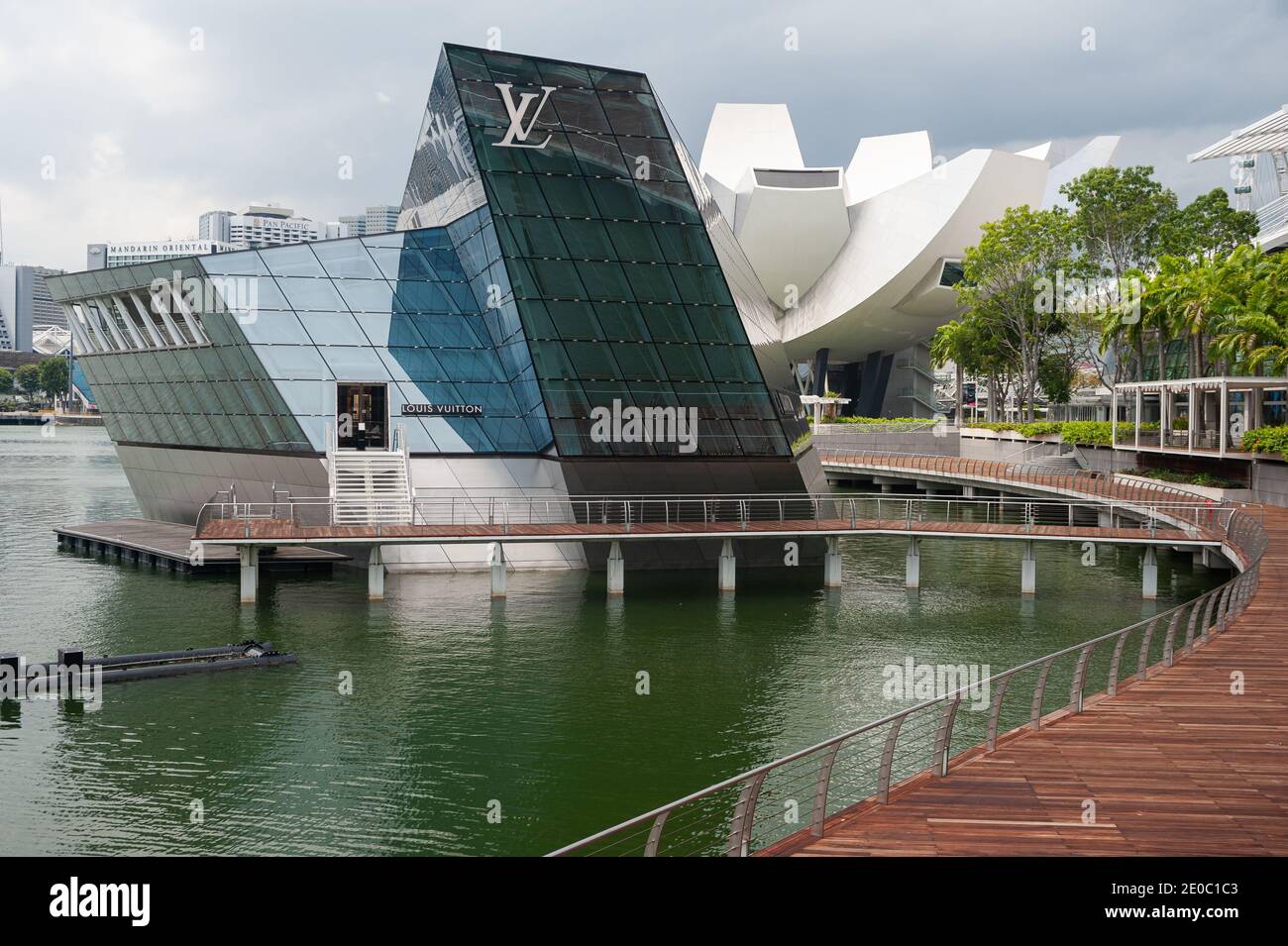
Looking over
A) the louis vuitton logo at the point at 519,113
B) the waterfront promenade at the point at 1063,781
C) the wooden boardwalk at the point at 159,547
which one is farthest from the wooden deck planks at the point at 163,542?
the waterfront promenade at the point at 1063,781

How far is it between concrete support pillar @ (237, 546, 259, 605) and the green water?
42cm

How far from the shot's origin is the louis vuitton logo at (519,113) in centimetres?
3247

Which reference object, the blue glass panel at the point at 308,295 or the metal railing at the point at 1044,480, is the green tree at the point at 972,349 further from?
the blue glass panel at the point at 308,295

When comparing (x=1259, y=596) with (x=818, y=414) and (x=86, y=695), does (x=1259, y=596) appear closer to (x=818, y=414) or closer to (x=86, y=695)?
(x=86, y=695)

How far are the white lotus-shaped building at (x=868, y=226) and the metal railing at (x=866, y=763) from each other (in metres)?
63.5

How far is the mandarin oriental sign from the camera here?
35.0m

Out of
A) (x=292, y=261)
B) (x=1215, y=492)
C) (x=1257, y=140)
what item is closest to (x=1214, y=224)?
(x=1257, y=140)

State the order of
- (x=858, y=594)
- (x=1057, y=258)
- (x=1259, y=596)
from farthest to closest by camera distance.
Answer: (x=1057, y=258), (x=858, y=594), (x=1259, y=596)

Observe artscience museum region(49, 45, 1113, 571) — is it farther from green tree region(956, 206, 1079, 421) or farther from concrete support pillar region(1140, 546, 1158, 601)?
green tree region(956, 206, 1079, 421)

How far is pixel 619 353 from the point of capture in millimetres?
33719

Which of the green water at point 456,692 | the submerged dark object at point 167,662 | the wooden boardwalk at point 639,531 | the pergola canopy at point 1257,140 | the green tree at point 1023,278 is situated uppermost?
the pergola canopy at point 1257,140
